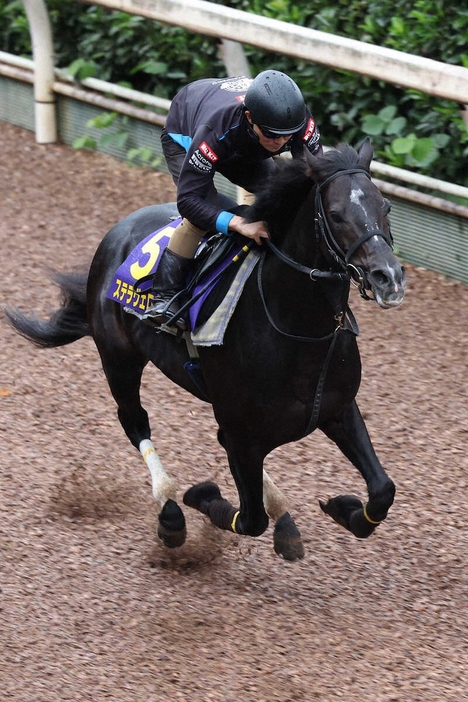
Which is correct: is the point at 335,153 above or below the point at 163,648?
above

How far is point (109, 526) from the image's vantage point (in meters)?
5.80

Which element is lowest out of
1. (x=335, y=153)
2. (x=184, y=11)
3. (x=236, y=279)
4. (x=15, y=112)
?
(x=15, y=112)

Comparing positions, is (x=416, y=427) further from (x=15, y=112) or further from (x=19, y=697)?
(x=15, y=112)

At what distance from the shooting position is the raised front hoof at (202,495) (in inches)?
217

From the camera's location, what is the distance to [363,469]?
4930 mm

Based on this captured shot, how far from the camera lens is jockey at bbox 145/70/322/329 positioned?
14.7ft

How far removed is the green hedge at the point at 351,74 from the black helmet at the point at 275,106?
11.6ft

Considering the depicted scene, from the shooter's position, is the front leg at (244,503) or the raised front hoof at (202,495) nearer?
the front leg at (244,503)

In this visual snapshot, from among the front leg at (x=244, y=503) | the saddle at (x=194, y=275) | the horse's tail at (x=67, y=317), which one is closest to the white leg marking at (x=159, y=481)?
the front leg at (x=244, y=503)

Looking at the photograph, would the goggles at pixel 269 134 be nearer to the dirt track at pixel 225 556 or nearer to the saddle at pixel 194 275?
the saddle at pixel 194 275

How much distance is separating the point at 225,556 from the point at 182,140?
6.55 feet

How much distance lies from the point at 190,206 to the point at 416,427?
2.44 meters

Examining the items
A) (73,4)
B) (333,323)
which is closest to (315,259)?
(333,323)

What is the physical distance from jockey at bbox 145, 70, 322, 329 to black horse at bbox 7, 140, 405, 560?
19cm
